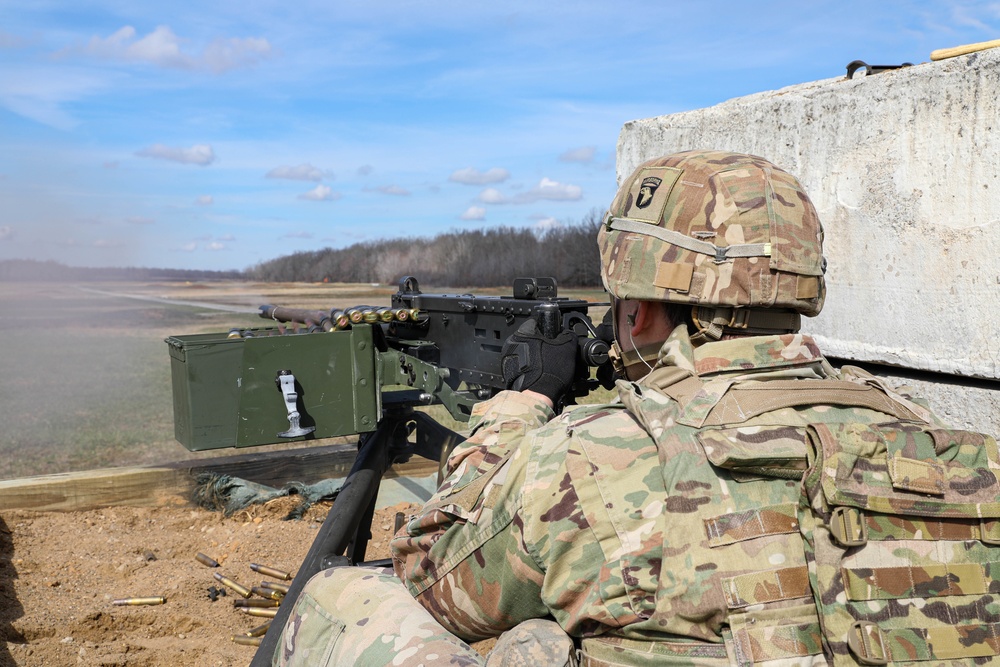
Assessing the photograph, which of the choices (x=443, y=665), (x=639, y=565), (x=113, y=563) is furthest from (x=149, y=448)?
(x=639, y=565)

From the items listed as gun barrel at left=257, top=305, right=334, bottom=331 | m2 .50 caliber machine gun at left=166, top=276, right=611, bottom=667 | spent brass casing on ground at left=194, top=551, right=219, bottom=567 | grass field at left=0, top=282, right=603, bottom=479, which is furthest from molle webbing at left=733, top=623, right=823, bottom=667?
grass field at left=0, top=282, right=603, bottom=479

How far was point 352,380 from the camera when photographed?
3.96 meters

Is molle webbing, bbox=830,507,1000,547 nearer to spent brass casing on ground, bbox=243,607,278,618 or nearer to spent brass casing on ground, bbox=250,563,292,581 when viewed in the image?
spent brass casing on ground, bbox=243,607,278,618

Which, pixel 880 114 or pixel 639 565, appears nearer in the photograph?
pixel 639 565

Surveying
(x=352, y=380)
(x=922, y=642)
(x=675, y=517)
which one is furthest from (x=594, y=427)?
(x=352, y=380)

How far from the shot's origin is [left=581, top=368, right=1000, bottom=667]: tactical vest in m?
1.48

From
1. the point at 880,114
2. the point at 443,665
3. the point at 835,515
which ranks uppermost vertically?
the point at 880,114

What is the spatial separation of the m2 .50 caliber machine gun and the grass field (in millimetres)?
2430

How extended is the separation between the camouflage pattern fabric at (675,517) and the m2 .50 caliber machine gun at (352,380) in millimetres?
Result: 1765

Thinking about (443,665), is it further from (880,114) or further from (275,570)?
(880,114)

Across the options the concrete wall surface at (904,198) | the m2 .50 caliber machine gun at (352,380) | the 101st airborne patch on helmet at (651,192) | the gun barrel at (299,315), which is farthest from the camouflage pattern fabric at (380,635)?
the concrete wall surface at (904,198)

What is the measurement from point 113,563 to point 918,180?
4.46 metres

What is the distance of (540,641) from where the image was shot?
5.31 feet

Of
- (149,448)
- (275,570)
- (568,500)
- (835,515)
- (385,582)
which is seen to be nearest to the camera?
(835,515)
